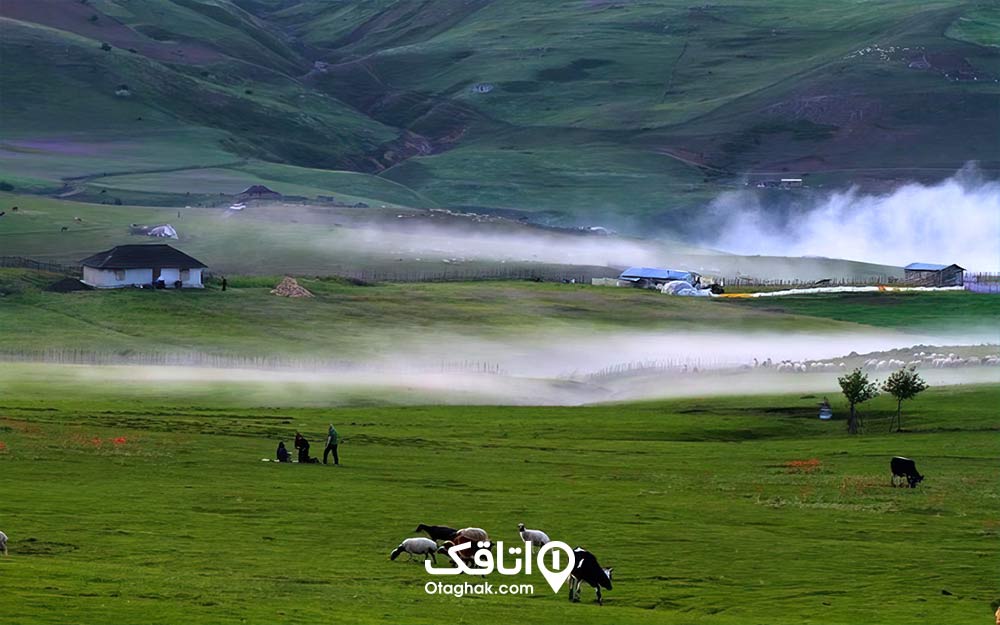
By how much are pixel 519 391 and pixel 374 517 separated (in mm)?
47196

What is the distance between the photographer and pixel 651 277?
161m

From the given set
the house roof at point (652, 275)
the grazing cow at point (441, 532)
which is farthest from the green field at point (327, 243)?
the grazing cow at point (441, 532)

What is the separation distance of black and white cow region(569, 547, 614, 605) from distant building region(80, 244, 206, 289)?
97012 mm

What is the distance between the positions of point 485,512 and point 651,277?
114 m

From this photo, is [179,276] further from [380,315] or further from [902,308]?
[902,308]

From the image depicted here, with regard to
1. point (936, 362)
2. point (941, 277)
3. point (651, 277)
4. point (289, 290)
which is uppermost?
point (941, 277)

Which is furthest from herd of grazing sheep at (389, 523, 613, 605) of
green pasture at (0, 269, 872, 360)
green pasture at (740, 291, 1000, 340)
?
green pasture at (740, 291, 1000, 340)

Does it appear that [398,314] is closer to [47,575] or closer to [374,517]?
[374,517]

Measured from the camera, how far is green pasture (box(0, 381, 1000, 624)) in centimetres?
3525

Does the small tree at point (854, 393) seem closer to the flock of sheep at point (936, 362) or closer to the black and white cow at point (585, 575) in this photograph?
the flock of sheep at point (936, 362)

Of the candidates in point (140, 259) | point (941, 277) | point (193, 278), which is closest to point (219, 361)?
point (193, 278)

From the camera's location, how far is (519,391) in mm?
93438

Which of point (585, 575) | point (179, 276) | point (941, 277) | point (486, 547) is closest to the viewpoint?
point (585, 575)

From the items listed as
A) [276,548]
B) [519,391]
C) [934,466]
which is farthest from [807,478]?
[519,391]
